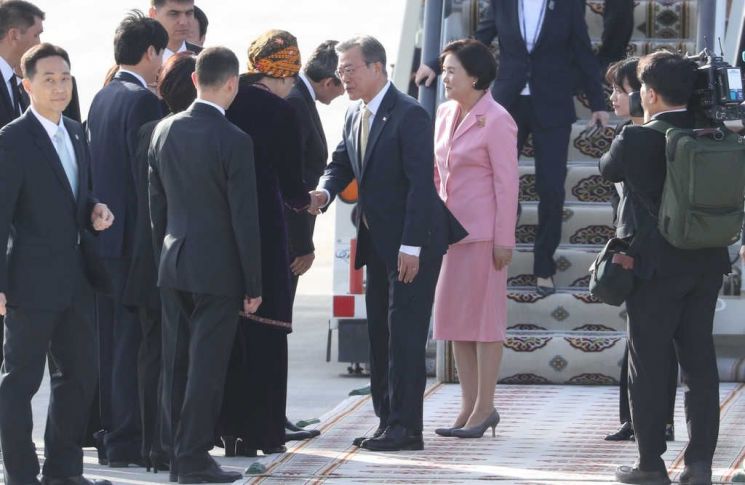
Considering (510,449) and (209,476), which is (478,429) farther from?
(209,476)

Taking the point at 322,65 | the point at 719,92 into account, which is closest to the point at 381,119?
the point at 322,65

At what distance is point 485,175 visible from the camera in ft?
27.8

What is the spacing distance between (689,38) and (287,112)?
4874mm

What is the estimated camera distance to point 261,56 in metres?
7.95

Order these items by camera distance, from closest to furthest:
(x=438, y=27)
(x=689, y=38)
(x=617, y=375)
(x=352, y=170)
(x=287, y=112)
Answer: (x=287, y=112)
(x=352, y=170)
(x=617, y=375)
(x=438, y=27)
(x=689, y=38)

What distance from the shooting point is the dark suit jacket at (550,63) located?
33.6ft

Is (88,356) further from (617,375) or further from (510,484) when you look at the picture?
(617,375)

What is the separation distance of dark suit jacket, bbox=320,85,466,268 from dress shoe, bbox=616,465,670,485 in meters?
1.39

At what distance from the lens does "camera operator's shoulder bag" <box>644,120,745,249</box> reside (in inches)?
270

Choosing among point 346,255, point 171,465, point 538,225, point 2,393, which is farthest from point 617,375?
point 2,393

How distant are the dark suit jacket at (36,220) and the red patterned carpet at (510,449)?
1.09 m

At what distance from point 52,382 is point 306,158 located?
6.60ft

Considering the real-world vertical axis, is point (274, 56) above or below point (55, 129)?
above

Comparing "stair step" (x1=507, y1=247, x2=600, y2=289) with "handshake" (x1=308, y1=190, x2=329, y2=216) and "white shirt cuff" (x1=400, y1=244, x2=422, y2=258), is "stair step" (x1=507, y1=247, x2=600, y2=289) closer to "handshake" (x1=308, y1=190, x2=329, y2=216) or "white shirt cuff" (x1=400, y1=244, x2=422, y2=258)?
"handshake" (x1=308, y1=190, x2=329, y2=216)
